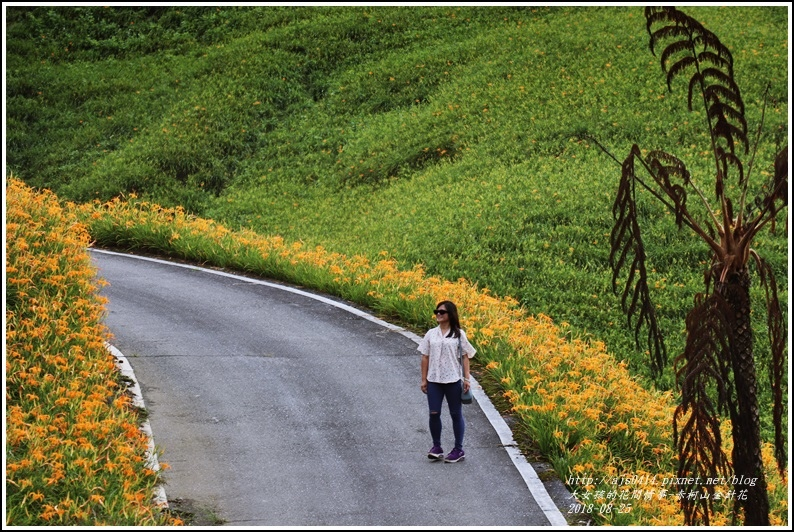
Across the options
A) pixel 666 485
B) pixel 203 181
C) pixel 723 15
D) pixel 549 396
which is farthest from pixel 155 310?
pixel 723 15

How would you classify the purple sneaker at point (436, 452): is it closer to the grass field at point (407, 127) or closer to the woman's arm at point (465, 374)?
the woman's arm at point (465, 374)

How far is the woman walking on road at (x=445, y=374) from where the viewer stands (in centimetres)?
851

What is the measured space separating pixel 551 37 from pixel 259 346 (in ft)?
70.0

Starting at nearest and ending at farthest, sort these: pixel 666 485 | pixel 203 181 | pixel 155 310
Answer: pixel 666 485 → pixel 155 310 → pixel 203 181

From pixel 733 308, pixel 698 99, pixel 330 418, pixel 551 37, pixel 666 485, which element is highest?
pixel 551 37

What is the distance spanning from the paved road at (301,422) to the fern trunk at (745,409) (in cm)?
167

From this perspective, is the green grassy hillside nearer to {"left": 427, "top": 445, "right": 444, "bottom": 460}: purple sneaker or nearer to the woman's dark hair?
the woman's dark hair

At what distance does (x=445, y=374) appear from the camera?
8.50m

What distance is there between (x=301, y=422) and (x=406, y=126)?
18400 mm

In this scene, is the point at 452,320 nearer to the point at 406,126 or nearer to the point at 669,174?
the point at 669,174

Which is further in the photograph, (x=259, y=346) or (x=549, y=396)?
(x=259, y=346)

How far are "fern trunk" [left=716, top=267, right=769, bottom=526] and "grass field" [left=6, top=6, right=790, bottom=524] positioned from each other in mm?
6695

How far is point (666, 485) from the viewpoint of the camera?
8.69m

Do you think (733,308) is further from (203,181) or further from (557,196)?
(203,181)
